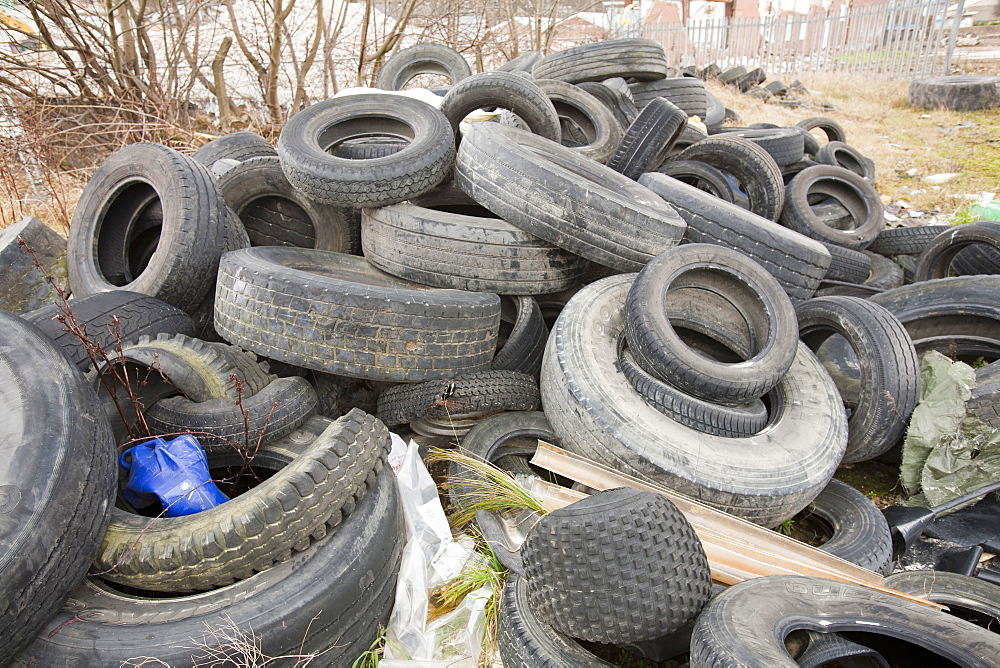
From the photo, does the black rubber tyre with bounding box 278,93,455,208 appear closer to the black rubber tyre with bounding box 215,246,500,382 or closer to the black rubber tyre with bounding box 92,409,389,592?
the black rubber tyre with bounding box 215,246,500,382

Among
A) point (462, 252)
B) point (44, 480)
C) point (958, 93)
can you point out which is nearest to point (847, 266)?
point (462, 252)

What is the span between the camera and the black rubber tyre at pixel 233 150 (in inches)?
197

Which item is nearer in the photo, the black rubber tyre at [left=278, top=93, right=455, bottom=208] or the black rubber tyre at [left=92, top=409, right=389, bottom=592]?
the black rubber tyre at [left=92, top=409, right=389, bottom=592]

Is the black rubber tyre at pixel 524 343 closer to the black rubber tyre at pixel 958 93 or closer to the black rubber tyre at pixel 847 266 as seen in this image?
the black rubber tyre at pixel 847 266

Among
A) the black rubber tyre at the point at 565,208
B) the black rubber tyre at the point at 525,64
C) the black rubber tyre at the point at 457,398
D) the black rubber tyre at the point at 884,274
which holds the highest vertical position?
the black rubber tyre at the point at 525,64

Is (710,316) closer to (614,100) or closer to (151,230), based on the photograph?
(614,100)

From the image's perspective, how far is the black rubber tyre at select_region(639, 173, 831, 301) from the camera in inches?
148

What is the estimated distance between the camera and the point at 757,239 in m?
3.75

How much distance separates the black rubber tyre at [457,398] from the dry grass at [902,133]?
6.29 meters

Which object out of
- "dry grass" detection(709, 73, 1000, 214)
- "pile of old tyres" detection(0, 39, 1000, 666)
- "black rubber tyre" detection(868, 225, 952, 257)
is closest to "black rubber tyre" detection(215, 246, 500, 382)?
"pile of old tyres" detection(0, 39, 1000, 666)

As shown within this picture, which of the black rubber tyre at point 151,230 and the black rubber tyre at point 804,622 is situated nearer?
the black rubber tyre at point 804,622

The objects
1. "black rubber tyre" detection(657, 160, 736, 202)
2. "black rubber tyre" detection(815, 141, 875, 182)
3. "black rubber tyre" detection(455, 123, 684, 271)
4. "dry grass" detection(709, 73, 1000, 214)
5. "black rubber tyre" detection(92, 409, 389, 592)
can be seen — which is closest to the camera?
"black rubber tyre" detection(92, 409, 389, 592)

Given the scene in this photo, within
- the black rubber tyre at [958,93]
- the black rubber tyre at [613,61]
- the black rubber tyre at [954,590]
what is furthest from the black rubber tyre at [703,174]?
the black rubber tyre at [958,93]

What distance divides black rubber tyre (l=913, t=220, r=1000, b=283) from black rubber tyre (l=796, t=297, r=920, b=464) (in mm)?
1678
